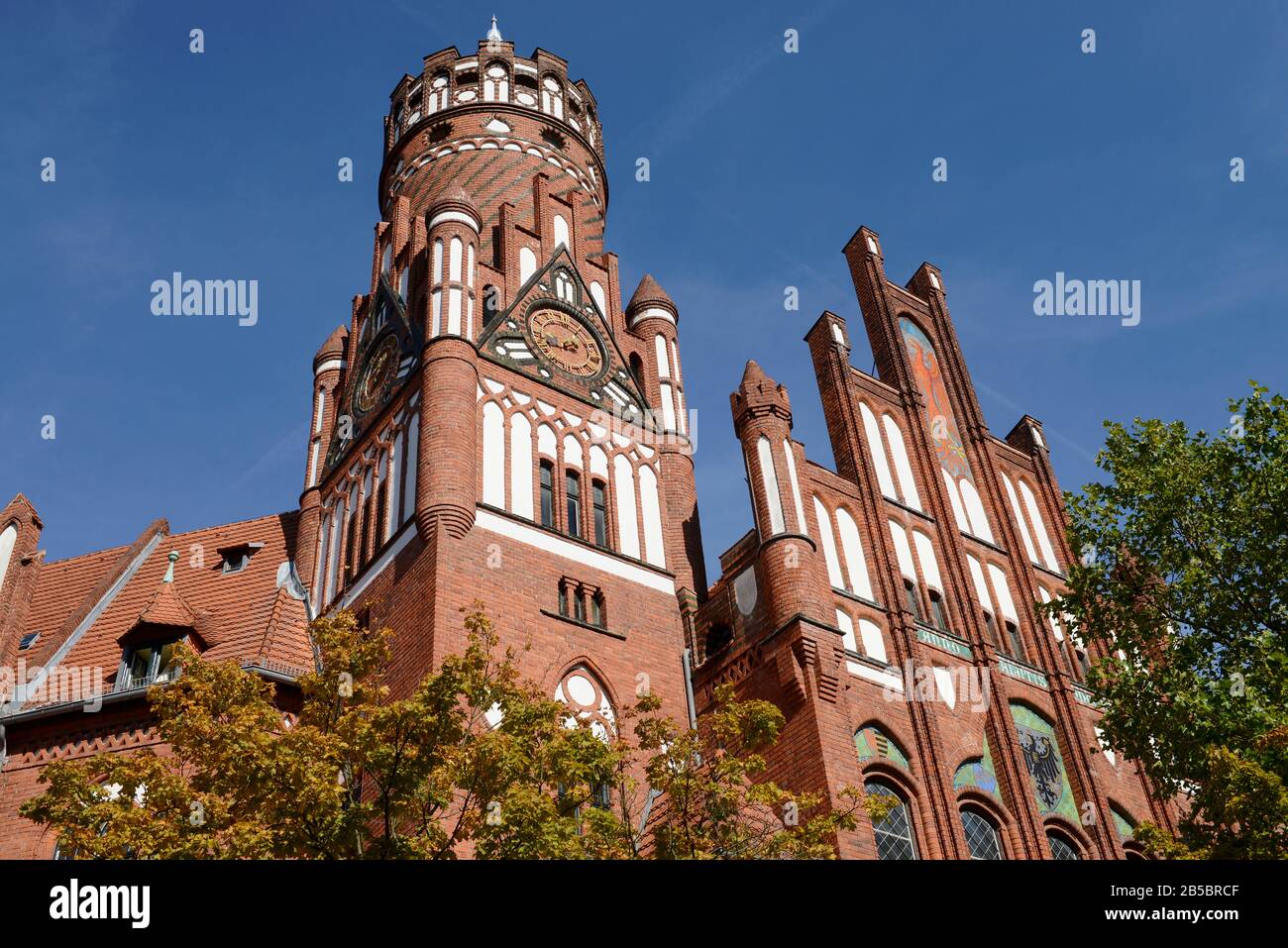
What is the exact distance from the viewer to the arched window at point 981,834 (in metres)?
19.5

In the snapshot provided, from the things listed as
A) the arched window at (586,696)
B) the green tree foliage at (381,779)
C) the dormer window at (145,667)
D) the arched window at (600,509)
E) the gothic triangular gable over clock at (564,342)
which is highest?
the gothic triangular gable over clock at (564,342)

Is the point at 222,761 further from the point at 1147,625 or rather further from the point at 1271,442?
the point at 1271,442

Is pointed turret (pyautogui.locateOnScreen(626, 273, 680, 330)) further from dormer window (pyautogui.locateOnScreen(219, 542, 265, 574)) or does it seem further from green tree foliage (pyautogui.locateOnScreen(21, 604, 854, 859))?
green tree foliage (pyautogui.locateOnScreen(21, 604, 854, 859))

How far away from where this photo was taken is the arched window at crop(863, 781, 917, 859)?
18.5 metres

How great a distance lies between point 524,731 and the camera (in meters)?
13.7

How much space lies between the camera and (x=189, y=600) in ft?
83.6

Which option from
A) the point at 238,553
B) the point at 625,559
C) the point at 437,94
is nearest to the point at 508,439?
the point at 625,559

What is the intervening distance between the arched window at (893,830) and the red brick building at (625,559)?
2.1 inches

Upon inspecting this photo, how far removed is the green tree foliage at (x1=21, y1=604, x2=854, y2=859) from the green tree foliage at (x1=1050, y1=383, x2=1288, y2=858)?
4396mm

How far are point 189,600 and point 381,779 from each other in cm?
1423

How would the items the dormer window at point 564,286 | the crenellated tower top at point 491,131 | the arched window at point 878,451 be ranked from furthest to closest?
the crenellated tower top at point 491,131 < the dormer window at point 564,286 < the arched window at point 878,451

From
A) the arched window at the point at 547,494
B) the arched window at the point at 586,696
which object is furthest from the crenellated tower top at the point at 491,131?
the arched window at the point at 586,696

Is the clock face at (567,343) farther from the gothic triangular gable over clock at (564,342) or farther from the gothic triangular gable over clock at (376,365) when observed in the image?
the gothic triangular gable over clock at (376,365)
